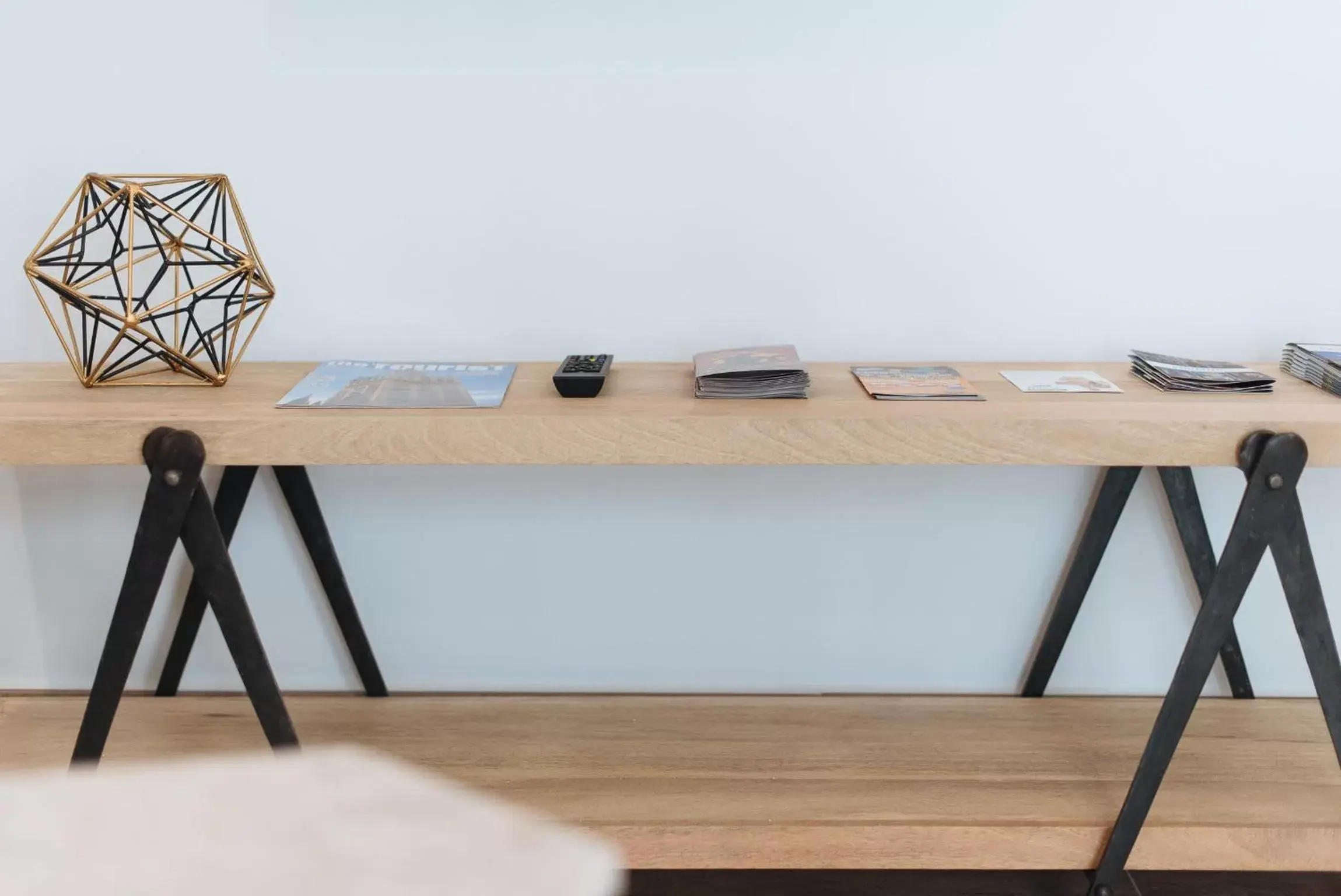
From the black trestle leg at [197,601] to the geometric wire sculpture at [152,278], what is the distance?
18 centimetres

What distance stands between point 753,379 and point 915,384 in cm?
22

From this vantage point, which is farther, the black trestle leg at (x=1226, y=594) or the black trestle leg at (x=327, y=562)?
the black trestle leg at (x=327, y=562)

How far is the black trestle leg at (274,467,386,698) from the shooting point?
1479 mm

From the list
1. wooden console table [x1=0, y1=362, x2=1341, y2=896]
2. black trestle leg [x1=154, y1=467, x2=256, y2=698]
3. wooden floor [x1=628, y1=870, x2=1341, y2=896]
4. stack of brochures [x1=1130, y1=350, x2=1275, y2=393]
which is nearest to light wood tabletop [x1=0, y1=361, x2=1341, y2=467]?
wooden console table [x1=0, y1=362, x2=1341, y2=896]

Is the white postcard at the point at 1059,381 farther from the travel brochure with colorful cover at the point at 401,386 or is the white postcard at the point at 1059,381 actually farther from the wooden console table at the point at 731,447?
the travel brochure with colorful cover at the point at 401,386

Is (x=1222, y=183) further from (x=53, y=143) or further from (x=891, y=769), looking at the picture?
(x=53, y=143)

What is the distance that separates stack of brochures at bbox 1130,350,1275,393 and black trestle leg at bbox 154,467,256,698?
1.27 meters

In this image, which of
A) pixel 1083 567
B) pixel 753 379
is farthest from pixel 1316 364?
pixel 753 379

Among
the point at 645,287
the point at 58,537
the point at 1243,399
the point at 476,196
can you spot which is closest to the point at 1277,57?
the point at 1243,399

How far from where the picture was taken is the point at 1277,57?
1.38 metres

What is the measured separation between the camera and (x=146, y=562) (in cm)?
113

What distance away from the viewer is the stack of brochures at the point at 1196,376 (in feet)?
4.20

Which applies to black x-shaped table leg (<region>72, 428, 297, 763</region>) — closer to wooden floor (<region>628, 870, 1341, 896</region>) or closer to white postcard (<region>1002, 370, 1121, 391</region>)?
wooden floor (<region>628, 870, 1341, 896</region>)

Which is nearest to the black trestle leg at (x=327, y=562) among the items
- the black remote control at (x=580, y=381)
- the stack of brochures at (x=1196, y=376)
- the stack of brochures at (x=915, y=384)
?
the black remote control at (x=580, y=381)
